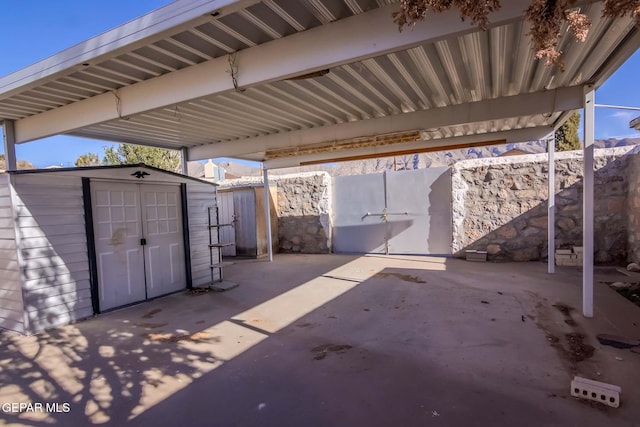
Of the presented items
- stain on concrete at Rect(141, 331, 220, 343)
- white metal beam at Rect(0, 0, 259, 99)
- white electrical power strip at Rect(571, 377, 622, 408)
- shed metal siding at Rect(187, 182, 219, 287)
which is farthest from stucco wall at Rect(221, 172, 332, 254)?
white electrical power strip at Rect(571, 377, 622, 408)

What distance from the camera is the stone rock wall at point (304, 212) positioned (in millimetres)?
9008

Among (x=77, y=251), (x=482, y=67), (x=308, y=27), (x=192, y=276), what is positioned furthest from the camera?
(x=192, y=276)

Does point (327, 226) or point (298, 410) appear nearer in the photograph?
point (298, 410)

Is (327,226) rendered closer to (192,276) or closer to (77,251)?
(192,276)

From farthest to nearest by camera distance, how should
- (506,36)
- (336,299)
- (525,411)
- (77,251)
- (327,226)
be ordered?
1. (327,226)
2. (336,299)
3. (77,251)
4. (506,36)
5. (525,411)

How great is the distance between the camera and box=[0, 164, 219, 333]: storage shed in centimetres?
371

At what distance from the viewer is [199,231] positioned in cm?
580

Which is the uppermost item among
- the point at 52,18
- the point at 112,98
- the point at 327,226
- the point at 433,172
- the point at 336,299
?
the point at 52,18

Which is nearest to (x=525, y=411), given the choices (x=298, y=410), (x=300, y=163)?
(x=298, y=410)

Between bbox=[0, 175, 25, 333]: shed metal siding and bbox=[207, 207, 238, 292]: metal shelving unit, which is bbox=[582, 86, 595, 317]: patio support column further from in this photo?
bbox=[0, 175, 25, 333]: shed metal siding

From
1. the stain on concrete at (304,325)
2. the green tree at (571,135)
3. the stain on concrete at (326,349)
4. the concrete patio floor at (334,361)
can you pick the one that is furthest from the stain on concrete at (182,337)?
the green tree at (571,135)

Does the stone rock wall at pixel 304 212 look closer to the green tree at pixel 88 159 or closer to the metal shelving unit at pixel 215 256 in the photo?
the metal shelving unit at pixel 215 256

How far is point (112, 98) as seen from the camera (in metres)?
3.55

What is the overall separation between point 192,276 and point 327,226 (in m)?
4.20
